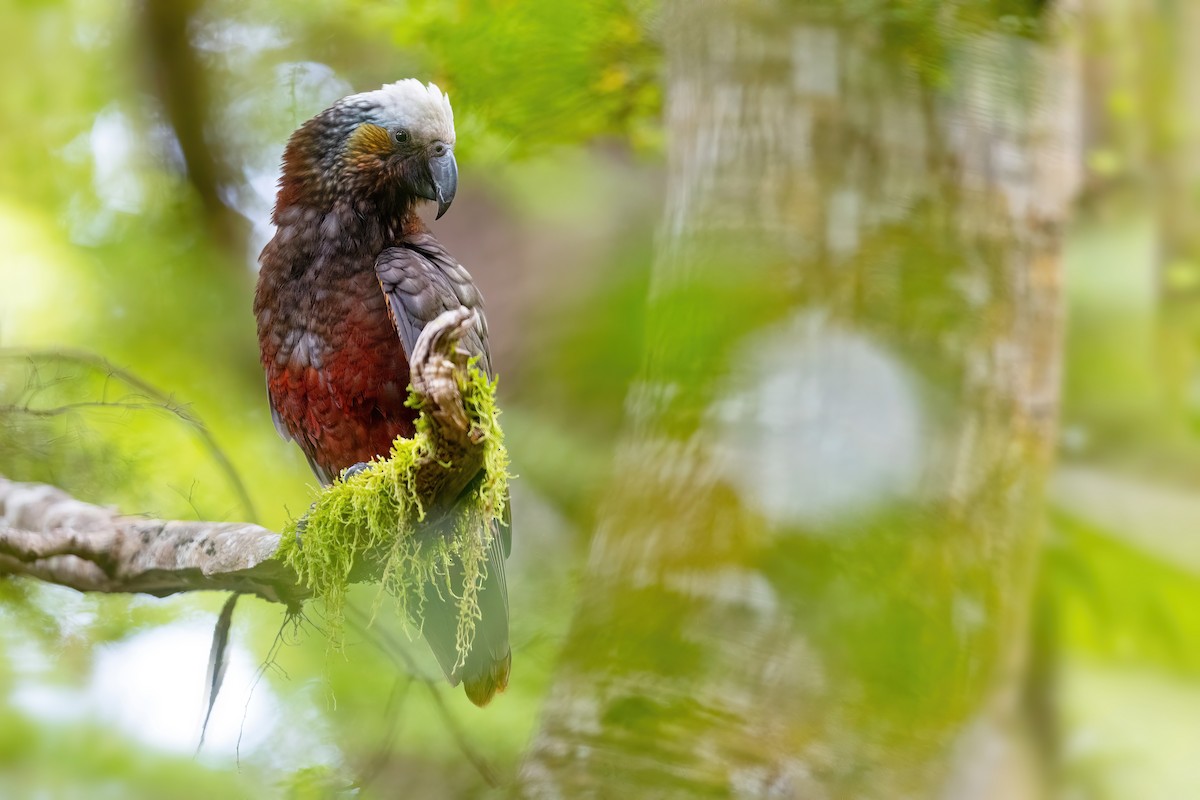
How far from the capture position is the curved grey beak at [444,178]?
5.01 ft

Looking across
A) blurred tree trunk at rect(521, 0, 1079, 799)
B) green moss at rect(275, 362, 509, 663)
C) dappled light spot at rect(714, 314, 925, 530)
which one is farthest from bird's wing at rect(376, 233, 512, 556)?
dappled light spot at rect(714, 314, 925, 530)

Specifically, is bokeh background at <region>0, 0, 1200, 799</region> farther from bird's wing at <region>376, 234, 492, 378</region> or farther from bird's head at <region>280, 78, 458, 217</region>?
bird's wing at <region>376, 234, 492, 378</region>

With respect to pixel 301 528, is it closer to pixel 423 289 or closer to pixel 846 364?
pixel 423 289

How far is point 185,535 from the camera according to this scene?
1464mm

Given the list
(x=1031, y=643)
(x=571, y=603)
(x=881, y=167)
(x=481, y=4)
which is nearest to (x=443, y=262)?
(x=481, y=4)

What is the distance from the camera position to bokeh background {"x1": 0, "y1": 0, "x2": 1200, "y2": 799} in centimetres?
195

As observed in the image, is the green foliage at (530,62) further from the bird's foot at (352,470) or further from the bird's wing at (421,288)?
the bird's foot at (352,470)

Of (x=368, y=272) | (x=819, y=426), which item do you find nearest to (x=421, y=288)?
(x=368, y=272)

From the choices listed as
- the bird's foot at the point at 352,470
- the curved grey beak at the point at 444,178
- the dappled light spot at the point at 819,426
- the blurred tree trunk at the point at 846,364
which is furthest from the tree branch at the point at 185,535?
the dappled light spot at the point at 819,426

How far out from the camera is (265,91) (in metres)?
2.20

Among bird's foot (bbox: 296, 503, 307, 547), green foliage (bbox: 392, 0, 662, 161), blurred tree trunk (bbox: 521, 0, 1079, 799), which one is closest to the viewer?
bird's foot (bbox: 296, 503, 307, 547)

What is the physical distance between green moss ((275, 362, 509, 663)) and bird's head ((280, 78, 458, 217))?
50cm

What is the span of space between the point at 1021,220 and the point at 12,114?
3.28 m

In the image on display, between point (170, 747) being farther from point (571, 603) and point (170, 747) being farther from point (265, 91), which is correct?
point (265, 91)
